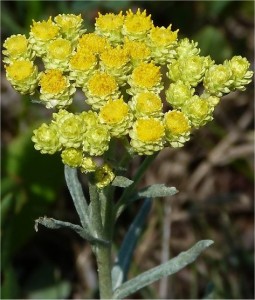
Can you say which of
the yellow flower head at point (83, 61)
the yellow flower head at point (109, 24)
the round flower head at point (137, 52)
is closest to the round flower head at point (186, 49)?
the round flower head at point (137, 52)

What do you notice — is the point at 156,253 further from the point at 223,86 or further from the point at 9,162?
the point at 223,86

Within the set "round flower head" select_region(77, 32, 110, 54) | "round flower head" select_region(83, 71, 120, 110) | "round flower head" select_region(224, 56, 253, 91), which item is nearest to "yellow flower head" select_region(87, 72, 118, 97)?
"round flower head" select_region(83, 71, 120, 110)

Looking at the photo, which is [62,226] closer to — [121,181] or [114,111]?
[121,181]

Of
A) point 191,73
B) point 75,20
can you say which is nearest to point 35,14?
point 75,20

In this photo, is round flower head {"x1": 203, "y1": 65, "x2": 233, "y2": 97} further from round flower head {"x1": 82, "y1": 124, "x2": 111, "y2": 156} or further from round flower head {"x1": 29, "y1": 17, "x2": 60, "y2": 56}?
round flower head {"x1": 29, "y1": 17, "x2": 60, "y2": 56}

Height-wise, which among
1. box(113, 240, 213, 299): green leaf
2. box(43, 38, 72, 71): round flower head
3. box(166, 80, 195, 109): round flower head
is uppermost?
box(43, 38, 72, 71): round flower head

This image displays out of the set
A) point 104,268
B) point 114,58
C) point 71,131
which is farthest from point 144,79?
point 104,268
